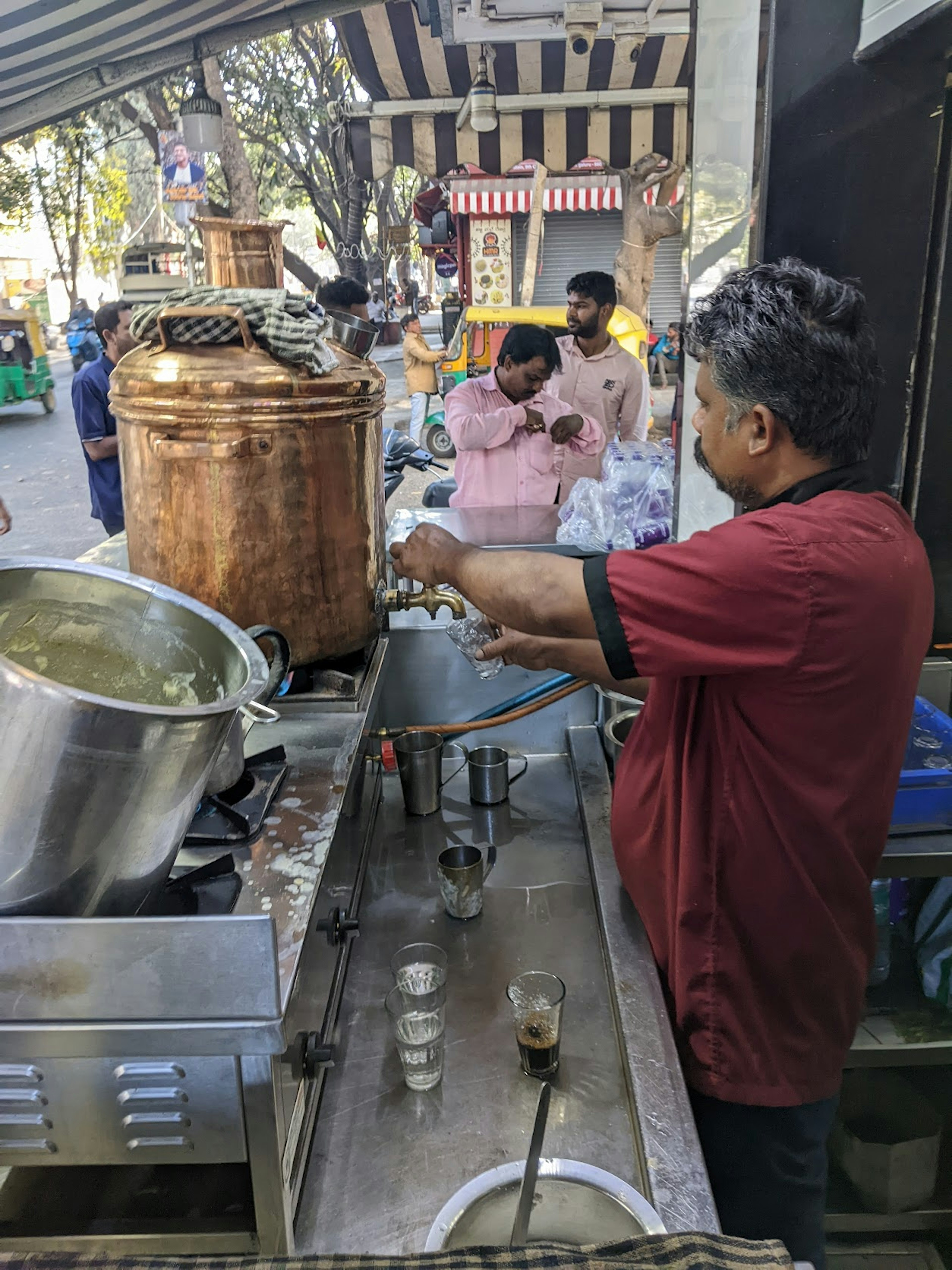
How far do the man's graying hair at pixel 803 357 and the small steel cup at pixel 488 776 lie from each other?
1.12 meters

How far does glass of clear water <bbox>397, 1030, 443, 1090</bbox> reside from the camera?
142 centimetres

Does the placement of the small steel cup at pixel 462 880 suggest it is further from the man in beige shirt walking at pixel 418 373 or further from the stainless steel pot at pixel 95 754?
the man in beige shirt walking at pixel 418 373

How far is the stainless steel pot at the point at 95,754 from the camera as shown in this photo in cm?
92

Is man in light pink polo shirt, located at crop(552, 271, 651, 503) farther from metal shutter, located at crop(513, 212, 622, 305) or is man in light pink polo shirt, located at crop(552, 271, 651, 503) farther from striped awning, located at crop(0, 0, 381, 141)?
metal shutter, located at crop(513, 212, 622, 305)

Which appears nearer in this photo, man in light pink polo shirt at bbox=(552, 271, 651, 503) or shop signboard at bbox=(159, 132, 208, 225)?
man in light pink polo shirt at bbox=(552, 271, 651, 503)

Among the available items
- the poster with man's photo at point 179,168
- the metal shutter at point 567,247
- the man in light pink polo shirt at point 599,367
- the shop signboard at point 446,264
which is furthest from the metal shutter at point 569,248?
the man in light pink polo shirt at point 599,367

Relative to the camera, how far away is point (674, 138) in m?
6.87

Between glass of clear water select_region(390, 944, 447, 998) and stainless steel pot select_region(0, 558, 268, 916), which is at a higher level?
stainless steel pot select_region(0, 558, 268, 916)

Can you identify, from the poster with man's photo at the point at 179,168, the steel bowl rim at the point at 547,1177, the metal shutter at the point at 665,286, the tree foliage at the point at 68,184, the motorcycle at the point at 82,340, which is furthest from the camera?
the metal shutter at the point at 665,286

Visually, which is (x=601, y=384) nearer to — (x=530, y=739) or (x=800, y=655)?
(x=530, y=739)

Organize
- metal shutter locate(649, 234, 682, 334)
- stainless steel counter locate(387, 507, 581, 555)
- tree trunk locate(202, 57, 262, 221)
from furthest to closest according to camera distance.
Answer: metal shutter locate(649, 234, 682, 334)
tree trunk locate(202, 57, 262, 221)
stainless steel counter locate(387, 507, 581, 555)

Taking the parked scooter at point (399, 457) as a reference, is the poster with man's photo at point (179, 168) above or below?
above

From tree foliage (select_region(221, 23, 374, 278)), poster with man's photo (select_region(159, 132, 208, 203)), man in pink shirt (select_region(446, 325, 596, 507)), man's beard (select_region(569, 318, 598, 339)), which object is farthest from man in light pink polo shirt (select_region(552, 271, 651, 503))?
tree foliage (select_region(221, 23, 374, 278))

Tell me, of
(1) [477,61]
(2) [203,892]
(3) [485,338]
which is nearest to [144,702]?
(2) [203,892]
